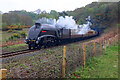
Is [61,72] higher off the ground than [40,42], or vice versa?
[40,42]

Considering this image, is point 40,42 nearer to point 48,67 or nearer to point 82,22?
point 48,67

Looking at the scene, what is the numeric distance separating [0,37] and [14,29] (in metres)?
6.66

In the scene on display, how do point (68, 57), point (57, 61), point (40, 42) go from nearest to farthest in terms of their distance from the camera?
point (57, 61), point (68, 57), point (40, 42)

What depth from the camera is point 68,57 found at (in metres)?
6.07

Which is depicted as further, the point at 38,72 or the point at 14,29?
the point at 14,29

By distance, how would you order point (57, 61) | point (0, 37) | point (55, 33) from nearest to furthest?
point (57, 61), point (55, 33), point (0, 37)

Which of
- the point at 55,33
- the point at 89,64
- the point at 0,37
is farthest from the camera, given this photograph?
the point at 0,37

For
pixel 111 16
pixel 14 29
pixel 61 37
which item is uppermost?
pixel 111 16

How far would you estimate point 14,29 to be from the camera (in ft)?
102

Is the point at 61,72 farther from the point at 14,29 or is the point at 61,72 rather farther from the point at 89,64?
the point at 14,29

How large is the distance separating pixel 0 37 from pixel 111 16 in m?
23.0

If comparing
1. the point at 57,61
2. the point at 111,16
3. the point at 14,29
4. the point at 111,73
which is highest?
the point at 111,16

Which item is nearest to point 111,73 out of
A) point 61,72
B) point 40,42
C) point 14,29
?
point 61,72

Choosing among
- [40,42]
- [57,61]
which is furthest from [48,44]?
[57,61]
